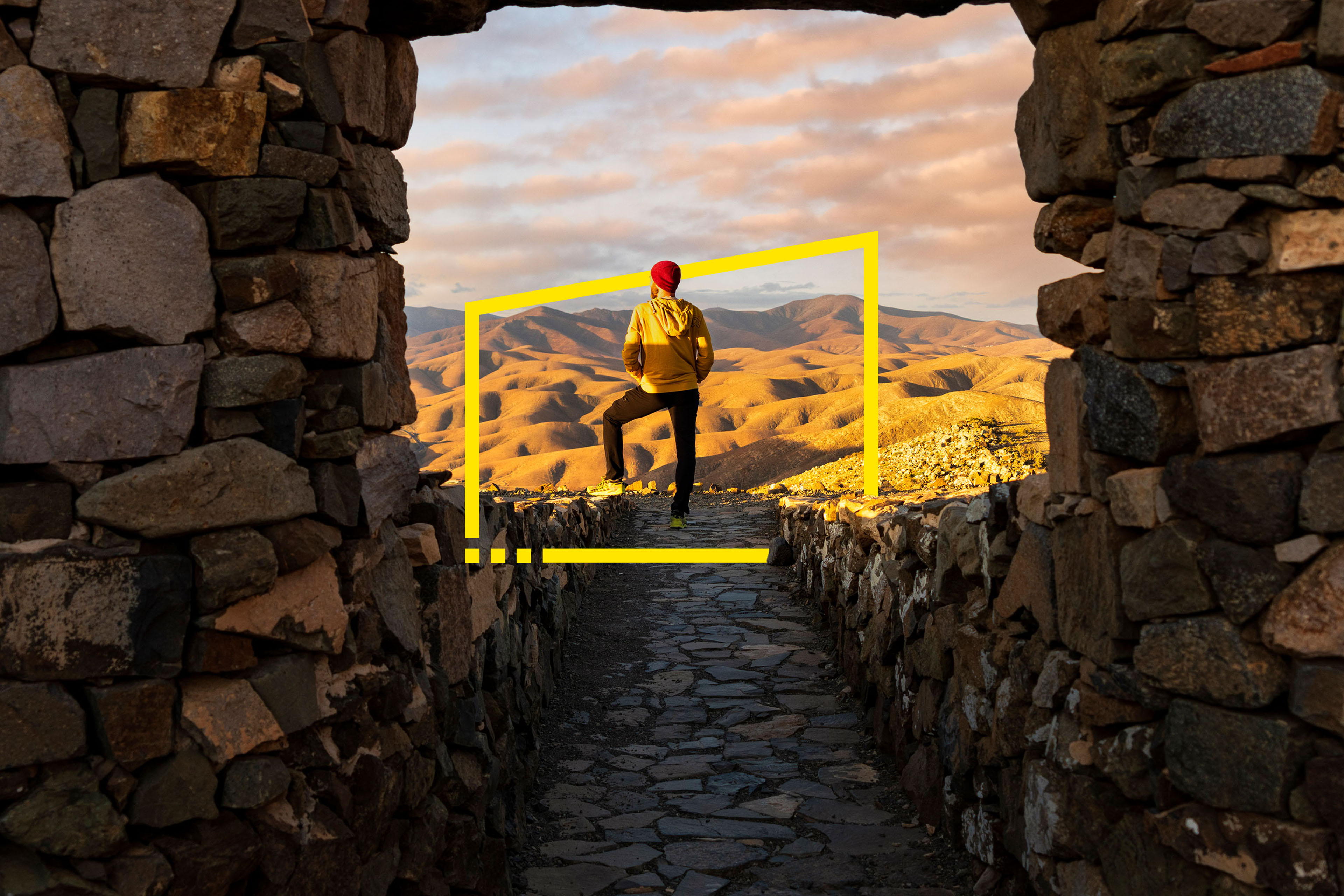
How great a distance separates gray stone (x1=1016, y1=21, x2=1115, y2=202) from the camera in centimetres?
307

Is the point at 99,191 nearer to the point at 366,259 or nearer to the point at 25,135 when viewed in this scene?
the point at 25,135

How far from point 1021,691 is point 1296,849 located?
108 centimetres

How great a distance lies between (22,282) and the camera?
2.53 meters

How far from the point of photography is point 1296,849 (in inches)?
98.0

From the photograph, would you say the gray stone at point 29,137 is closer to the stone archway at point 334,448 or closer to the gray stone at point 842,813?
the stone archway at point 334,448

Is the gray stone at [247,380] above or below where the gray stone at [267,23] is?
below

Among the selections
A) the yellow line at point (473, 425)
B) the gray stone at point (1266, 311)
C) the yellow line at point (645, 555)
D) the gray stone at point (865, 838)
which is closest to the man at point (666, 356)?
the yellow line at point (645, 555)

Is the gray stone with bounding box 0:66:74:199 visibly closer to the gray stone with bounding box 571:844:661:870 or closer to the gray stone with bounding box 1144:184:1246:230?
the gray stone with bounding box 1144:184:1246:230

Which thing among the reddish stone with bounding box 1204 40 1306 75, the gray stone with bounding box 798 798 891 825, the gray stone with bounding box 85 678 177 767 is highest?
the reddish stone with bounding box 1204 40 1306 75

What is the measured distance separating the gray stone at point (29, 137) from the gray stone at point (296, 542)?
101cm

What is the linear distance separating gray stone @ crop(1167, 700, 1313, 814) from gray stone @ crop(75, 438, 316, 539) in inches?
97.9

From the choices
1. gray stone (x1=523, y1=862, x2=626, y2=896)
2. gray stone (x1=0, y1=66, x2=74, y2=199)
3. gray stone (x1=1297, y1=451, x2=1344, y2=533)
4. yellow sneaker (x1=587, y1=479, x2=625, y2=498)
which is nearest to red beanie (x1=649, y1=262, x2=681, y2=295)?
yellow sneaker (x1=587, y1=479, x2=625, y2=498)

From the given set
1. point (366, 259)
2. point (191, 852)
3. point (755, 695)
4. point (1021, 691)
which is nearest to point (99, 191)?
point (366, 259)

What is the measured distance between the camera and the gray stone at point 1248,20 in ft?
8.47
